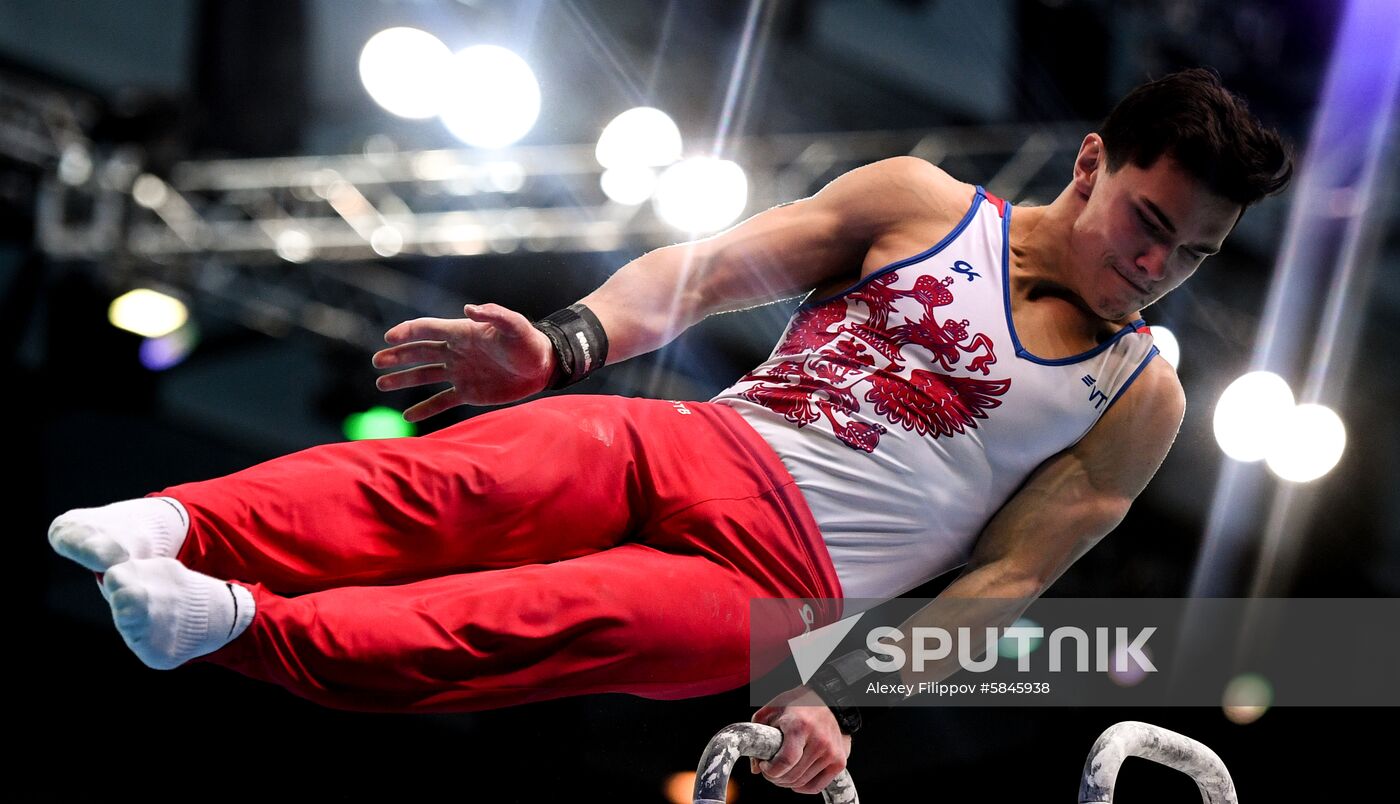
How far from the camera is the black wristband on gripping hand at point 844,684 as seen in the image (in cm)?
196

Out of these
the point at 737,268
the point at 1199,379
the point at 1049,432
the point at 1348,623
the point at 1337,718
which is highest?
the point at 1199,379

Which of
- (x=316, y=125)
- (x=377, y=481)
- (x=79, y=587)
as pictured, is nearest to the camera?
(x=377, y=481)

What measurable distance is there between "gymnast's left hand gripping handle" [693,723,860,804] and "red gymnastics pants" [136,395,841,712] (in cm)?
16

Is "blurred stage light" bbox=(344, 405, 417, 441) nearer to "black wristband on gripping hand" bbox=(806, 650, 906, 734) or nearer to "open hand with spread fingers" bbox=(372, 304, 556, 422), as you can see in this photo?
"open hand with spread fingers" bbox=(372, 304, 556, 422)

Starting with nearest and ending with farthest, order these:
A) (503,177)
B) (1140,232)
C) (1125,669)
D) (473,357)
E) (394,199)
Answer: (473,357) → (1140,232) → (503,177) → (394,199) → (1125,669)

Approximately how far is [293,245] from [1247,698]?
4.34 m

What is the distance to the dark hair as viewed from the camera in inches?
77.4

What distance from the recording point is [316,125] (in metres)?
5.51

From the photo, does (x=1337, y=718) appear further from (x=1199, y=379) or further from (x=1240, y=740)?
(x=1199, y=379)

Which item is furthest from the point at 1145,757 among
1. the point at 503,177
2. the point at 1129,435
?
the point at 503,177

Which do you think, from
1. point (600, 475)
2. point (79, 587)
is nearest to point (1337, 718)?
point (600, 475)

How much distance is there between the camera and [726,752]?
168cm

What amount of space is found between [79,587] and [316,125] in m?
2.10

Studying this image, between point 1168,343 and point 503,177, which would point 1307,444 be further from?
point 503,177
